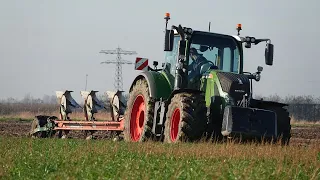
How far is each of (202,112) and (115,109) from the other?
6.78m

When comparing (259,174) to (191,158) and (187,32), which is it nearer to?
(191,158)

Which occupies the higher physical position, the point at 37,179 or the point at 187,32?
the point at 187,32

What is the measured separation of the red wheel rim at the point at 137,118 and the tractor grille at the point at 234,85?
3079 mm

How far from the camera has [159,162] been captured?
9.58m

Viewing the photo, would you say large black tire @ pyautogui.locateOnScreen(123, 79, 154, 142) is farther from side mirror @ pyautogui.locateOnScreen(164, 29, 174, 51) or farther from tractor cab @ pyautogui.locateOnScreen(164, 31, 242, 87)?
side mirror @ pyautogui.locateOnScreen(164, 29, 174, 51)

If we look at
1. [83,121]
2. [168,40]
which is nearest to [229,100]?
[168,40]

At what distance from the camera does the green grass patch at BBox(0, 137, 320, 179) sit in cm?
818

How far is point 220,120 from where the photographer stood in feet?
46.7

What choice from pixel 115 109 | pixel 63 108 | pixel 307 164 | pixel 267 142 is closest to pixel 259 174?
pixel 307 164

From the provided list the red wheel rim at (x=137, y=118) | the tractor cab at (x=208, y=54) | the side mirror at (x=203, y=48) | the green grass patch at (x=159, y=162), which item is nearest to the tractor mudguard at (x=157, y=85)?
the tractor cab at (x=208, y=54)

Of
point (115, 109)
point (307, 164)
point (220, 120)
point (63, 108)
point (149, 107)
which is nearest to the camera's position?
point (307, 164)

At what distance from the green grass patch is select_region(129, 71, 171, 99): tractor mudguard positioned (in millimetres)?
3314

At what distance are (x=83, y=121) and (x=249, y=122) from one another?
22.4 feet

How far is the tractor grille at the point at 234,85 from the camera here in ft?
46.5
